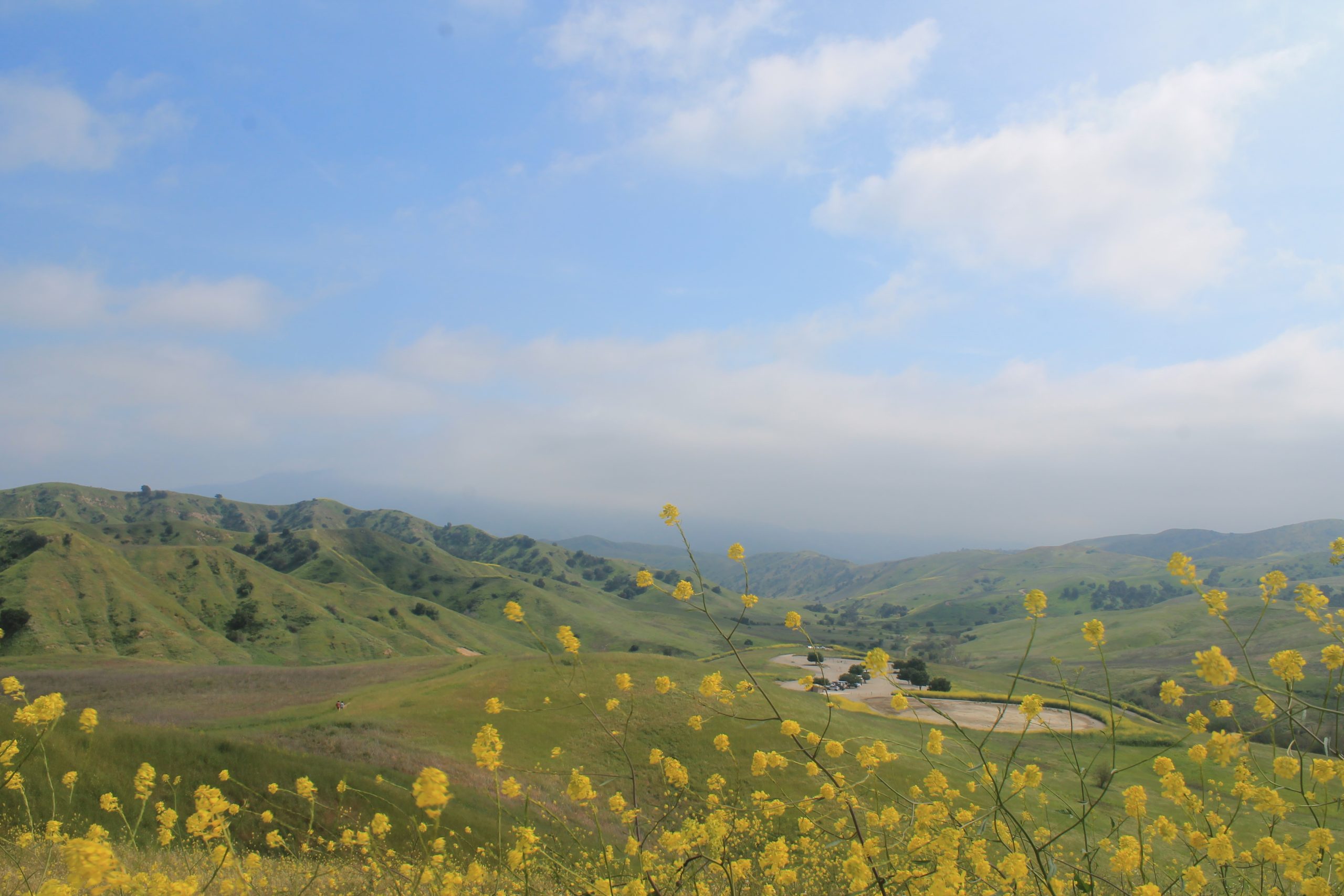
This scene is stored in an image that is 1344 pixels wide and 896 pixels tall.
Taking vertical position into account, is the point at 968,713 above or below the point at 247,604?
below

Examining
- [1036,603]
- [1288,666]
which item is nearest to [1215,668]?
[1288,666]

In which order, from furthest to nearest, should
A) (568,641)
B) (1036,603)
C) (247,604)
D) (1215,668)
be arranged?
(247,604), (568,641), (1036,603), (1215,668)

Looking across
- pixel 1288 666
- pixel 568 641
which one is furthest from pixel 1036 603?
pixel 568 641

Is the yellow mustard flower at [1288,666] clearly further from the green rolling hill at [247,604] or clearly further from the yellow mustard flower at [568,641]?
the green rolling hill at [247,604]

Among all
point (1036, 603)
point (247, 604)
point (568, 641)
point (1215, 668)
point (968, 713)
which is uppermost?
point (1036, 603)

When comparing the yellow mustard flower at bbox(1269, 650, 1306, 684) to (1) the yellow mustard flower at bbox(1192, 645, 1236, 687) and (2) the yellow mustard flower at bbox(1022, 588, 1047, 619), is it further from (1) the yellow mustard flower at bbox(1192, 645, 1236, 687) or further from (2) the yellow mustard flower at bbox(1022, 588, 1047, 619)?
(2) the yellow mustard flower at bbox(1022, 588, 1047, 619)

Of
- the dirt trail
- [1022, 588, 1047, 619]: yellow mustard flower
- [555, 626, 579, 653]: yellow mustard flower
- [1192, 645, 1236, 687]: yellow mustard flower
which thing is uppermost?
[1022, 588, 1047, 619]: yellow mustard flower

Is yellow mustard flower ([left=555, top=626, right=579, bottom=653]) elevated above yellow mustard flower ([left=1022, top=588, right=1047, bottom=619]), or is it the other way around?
yellow mustard flower ([left=1022, top=588, right=1047, bottom=619])

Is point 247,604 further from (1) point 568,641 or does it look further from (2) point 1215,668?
(2) point 1215,668

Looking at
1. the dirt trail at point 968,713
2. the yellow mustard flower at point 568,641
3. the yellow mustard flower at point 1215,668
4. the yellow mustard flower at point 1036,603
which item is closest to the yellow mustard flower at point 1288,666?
the yellow mustard flower at point 1215,668

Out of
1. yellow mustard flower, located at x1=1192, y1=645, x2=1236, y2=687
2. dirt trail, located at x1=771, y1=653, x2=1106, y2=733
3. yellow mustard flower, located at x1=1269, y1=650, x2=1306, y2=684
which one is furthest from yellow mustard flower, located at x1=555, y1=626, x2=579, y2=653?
dirt trail, located at x1=771, y1=653, x2=1106, y2=733

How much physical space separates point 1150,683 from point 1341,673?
102677 mm

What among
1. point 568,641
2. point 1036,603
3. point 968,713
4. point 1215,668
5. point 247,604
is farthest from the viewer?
point 247,604

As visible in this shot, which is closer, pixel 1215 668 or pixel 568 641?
pixel 1215 668
